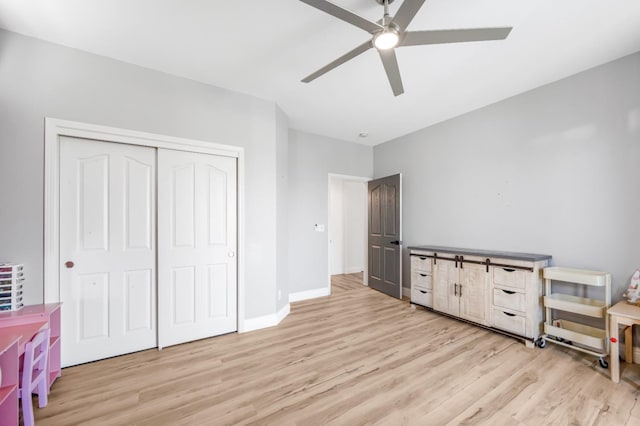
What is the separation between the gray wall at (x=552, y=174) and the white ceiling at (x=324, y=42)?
30 cm

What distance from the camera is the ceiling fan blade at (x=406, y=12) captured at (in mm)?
1392

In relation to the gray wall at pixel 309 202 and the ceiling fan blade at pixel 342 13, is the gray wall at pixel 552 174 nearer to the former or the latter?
the gray wall at pixel 309 202

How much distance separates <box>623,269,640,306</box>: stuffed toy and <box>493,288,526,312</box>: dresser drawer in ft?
2.48

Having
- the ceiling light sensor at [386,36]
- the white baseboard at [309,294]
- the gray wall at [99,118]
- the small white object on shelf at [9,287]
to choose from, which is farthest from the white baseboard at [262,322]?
the ceiling light sensor at [386,36]

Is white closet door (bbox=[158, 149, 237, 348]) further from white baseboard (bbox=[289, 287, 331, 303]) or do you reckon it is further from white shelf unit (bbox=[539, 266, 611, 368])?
white shelf unit (bbox=[539, 266, 611, 368])

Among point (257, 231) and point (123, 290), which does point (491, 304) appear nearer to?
point (257, 231)

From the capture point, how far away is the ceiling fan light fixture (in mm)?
1595

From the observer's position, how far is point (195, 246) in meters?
2.91

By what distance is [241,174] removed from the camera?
123 inches

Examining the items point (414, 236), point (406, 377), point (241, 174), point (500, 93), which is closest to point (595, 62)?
point (500, 93)

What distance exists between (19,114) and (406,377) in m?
3.92

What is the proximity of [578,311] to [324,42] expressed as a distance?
3401 millimetres

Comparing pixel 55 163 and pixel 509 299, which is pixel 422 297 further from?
pixel 55 163

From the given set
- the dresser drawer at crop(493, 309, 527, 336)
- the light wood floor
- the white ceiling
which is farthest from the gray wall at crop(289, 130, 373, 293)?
the dresser drawer at crop(493, 309, 527, 336)
